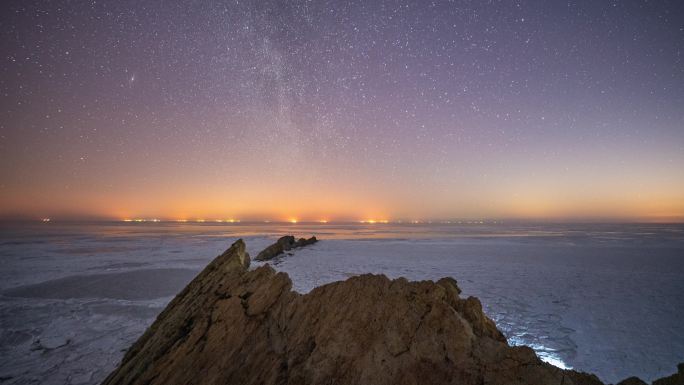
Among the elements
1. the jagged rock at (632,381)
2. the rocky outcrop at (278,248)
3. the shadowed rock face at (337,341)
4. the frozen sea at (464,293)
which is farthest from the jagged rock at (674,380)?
the rocky outcrop at (278,248)

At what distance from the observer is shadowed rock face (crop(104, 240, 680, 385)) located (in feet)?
14.0

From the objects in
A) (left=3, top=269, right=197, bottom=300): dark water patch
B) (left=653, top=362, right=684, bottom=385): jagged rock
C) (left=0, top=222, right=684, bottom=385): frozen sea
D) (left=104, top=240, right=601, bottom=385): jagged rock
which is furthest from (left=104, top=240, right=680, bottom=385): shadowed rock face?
(left=3, top=269, right=197, bottom=300): dark water patch

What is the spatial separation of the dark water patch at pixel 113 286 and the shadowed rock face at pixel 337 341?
37.3 ft

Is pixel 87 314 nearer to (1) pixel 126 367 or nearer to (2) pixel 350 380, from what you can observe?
(1) pixel 126 367

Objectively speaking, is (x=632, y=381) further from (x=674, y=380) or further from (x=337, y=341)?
(x=337, y=341)

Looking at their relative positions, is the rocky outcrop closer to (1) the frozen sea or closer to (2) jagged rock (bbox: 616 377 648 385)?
(1) the frozen sea

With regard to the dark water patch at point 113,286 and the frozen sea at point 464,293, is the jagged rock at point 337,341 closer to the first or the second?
the frozen sea at point 464,293

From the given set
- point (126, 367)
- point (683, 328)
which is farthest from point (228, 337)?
point (683, 328)

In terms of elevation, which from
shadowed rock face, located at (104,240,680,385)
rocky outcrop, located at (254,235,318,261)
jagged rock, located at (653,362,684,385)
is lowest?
rocky outcrop, located at (254,235,318,261)

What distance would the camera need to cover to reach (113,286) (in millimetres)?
→ 17594

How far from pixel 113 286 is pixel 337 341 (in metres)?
18.7

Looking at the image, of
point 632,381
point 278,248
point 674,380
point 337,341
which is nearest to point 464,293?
point 674,380

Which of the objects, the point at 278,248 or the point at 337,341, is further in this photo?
the point at 278,248

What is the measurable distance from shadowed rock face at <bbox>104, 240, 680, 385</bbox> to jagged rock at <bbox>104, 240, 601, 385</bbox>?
2 centimetres
